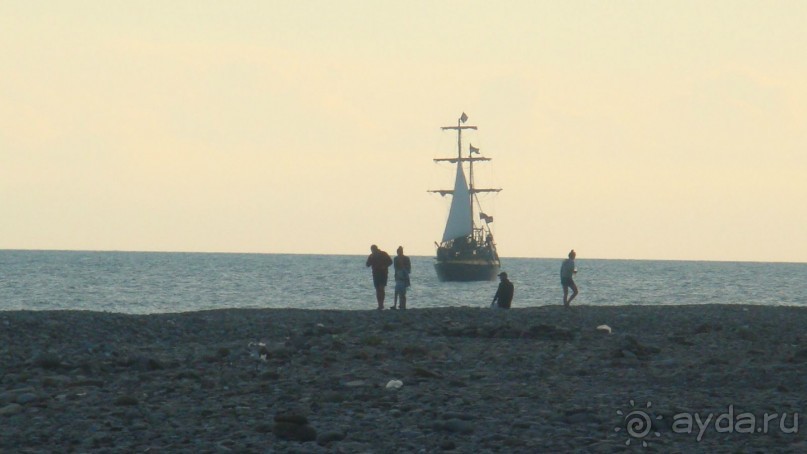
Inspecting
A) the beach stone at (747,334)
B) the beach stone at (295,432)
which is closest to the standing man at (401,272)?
the beach stone at (747,334)

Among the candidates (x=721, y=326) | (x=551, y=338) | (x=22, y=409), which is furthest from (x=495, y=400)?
(x=721, y=326)

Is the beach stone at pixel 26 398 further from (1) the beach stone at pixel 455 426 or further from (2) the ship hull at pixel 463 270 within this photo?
(2) the ship hull at pixel 463 270

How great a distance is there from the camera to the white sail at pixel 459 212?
98500 mm

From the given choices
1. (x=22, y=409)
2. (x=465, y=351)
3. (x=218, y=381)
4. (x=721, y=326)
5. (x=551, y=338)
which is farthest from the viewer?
(x=721, y=326)

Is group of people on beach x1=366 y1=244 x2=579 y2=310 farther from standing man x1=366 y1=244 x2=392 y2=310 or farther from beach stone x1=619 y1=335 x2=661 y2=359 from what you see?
beach stone x1=619 y1=335 x2=661 y2=359

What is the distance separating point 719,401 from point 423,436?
361 cm

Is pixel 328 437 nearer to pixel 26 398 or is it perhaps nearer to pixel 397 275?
pixel 26 398

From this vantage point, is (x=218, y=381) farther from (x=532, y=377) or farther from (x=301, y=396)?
(x=532, y=377)

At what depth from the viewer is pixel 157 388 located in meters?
13.5

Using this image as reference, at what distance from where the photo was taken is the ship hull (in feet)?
331

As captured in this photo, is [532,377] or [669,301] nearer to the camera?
[532,377]

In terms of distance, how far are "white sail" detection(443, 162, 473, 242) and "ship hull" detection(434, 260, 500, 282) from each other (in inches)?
94.9

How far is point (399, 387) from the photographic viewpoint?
524 inches

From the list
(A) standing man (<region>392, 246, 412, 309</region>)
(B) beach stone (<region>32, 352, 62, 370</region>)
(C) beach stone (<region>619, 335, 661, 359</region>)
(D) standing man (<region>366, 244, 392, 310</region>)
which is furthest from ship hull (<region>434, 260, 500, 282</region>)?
(B) beach stone (<region>32, 352, 62, 370</region>)
